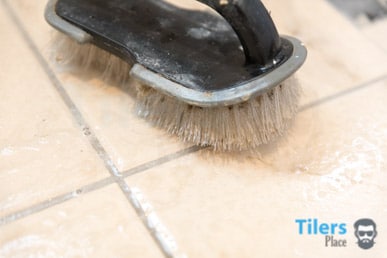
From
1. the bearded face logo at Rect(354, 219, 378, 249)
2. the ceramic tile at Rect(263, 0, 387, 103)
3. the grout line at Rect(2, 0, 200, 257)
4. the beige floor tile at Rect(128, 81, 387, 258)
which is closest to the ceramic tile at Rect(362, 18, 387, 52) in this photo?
the ceramic tile at Rect(263, 0, 387, 103)

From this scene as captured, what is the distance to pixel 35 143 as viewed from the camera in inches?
19.9

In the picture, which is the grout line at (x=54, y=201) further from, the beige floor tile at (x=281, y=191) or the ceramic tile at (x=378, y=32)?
the ceramic tile at (x=378, y=32)

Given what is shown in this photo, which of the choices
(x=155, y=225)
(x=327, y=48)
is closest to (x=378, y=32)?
(x=327, y=48)

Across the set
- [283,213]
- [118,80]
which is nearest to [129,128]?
[118,80]

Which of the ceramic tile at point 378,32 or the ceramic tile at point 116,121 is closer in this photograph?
the ceramic tile at point 116,121

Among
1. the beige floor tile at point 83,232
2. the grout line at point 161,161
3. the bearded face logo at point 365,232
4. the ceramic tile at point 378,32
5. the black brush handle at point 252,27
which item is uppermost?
the black brush handle at point 252,27

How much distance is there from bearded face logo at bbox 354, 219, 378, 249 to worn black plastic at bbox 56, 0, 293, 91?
0.51ft

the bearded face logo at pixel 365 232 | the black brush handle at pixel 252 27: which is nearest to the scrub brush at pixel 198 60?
the black brush handle at pixel 252 27

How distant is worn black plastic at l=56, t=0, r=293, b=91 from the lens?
0.45 meters

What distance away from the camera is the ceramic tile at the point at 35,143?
48 centimetres

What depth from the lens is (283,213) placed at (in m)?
0.47

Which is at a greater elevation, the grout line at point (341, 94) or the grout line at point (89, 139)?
the grout line at point (341, 94)

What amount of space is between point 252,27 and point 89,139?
0.62ft

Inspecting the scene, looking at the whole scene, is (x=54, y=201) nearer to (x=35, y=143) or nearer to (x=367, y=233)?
(x=35, y=143)
